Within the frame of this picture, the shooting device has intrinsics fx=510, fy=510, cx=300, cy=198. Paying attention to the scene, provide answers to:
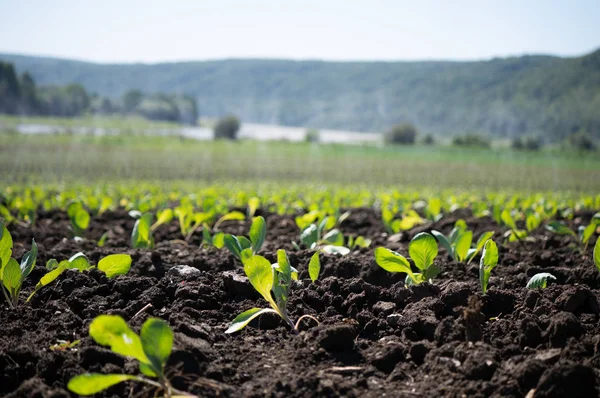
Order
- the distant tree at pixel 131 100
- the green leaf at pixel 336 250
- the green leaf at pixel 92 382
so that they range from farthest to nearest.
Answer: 1. the distant tree at pixel 131 100
2. the green leaf at pixel 336 250
3. the green leaf at pixel 92 382

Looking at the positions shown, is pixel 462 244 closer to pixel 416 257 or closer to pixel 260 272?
pixel 416 257

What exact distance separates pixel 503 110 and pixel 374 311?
140 meters

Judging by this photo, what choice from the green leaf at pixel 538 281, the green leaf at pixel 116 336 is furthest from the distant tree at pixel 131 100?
the green leaf at pixel 116 336

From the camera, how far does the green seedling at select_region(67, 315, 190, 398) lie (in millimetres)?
1320

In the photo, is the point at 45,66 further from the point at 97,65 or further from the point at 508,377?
the point at 508,377

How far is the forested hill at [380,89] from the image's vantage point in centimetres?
12325

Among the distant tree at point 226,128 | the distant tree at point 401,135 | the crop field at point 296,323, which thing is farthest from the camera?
the distant tree at point 401,135

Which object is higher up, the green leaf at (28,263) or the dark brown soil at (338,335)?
the green leaf at (28,263)

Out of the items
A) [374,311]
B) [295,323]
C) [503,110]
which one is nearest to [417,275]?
[374,311]

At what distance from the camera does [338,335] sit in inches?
68.6

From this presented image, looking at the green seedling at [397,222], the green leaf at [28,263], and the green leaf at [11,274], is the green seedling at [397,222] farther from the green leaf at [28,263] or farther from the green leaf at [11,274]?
the green leaf at [11,274]

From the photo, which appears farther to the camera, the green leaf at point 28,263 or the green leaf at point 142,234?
the green leaf at point 142,234

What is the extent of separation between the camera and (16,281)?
78.1 inches

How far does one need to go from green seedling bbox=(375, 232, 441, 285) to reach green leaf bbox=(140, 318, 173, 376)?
1.02 m
